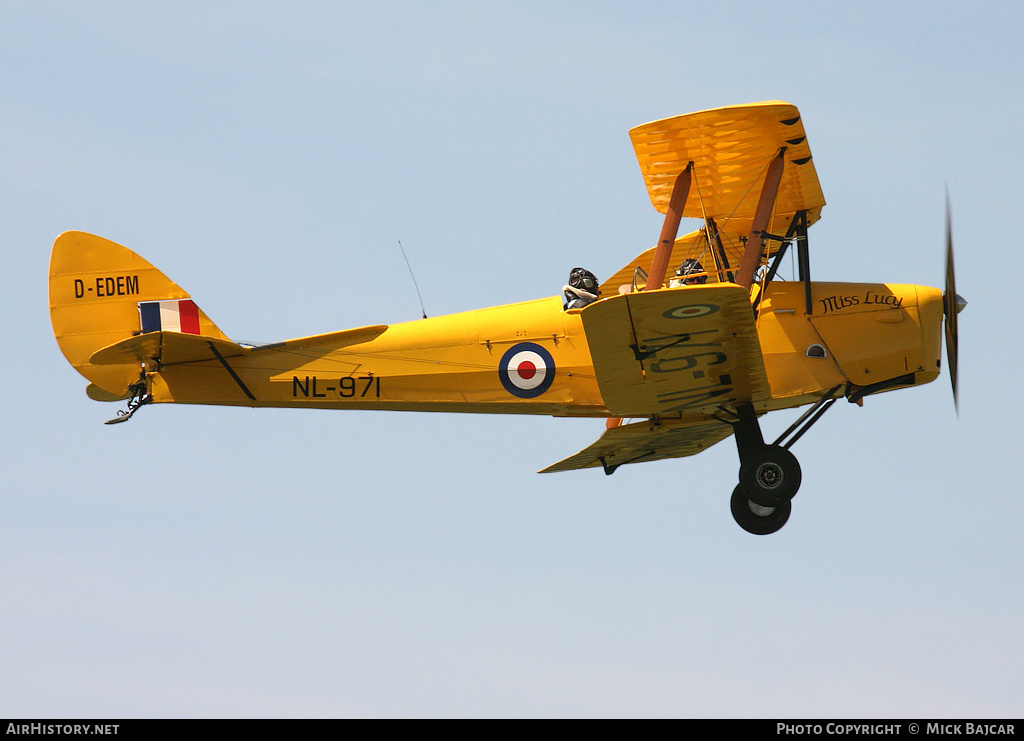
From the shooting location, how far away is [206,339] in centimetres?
1111

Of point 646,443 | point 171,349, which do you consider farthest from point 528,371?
point 171,349

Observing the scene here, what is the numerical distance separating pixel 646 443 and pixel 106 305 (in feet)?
17.9

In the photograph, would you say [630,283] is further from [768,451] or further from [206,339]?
[206,339]

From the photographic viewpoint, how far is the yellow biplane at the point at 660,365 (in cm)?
1050

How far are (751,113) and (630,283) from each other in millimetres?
2500

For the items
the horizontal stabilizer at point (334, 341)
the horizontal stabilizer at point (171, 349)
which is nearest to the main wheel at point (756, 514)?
the horizontal stabilizer at point (334, 341)

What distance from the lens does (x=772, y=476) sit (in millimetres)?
10789

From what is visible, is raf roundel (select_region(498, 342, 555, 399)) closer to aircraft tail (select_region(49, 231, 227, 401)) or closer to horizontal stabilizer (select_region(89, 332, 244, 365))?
horizontal stabilizer (select_region(89, 332, 244, 365))

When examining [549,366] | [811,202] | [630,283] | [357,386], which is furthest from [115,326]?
[811,202]

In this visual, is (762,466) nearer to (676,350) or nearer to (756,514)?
(756,514)

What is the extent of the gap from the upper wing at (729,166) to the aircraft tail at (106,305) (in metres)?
4.26

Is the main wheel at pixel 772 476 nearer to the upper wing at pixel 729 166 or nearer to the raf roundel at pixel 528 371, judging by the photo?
the upper wing at pixel 729 166

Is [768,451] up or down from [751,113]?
down

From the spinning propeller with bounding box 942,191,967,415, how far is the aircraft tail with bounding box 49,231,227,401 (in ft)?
22.5
